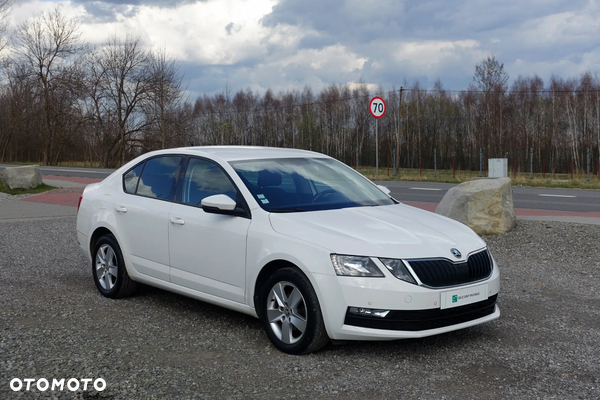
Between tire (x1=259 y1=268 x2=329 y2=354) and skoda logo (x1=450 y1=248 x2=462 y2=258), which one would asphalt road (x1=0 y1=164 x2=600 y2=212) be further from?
tire (x1=259 y1=268 x2=329 y2=354)

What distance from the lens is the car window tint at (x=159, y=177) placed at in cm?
605

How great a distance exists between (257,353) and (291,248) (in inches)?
33.8

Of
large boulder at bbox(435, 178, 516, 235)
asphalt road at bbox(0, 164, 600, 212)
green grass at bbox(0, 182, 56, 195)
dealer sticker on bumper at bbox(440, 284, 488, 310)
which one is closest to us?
dealer sticker on bumper at bbox(440, 284, 488, 310)

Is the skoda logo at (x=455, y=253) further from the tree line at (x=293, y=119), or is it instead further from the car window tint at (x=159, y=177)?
the tree line at (x=293, y=119)

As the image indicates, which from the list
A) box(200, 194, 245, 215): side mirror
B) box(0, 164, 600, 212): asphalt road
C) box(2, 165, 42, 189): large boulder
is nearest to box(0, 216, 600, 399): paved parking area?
box(200, 194, 245, 215): side mirror

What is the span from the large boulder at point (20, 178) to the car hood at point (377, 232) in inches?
724

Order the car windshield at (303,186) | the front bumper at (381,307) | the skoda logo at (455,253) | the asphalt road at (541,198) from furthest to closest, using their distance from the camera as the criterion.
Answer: the asphalt road at (541,198) < the car windshield at (303,186) < the skoda logo at (455,253) < the front bumper at (381,307)

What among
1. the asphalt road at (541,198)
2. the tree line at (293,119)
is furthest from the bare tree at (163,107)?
the asphalt road at (541,198)

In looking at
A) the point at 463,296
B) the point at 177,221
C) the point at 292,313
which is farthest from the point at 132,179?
the point at 463,296

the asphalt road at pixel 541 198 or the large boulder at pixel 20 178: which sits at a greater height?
the large boulder at pixel 20 178

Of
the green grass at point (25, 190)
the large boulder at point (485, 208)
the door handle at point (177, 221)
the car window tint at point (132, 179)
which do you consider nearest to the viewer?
the door handle at point (177, 221)

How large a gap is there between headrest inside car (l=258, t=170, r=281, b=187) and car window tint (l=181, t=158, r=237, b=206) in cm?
25

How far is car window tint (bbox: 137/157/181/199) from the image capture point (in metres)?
6.05

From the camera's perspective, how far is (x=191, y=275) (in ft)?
18.2
